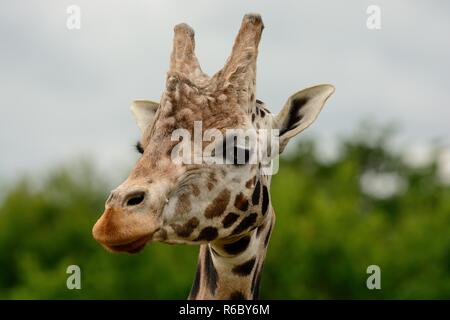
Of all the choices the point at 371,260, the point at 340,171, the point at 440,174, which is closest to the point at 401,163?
the point at 440,174

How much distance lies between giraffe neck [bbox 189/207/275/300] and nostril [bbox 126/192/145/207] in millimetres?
1427

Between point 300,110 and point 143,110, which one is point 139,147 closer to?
point 143,110

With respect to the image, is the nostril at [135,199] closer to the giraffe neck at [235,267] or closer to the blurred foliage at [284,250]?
the giraffe neck at [235,267]

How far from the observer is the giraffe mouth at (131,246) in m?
6.02

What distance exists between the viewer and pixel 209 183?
6.73 metres

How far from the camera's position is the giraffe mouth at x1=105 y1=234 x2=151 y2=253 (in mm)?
6020

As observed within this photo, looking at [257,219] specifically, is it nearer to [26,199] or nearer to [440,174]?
[26,199]

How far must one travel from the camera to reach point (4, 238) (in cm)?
4309

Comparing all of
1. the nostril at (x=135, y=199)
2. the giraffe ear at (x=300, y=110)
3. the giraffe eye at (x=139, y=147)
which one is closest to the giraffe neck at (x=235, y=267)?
the giraffe ear at (x=300, y=110)

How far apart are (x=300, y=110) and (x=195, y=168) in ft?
5.16

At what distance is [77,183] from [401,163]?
20916mm

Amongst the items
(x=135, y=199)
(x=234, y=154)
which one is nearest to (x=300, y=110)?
(x=234, y=154)

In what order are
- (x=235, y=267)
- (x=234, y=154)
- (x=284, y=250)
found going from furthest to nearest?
(x=284, y=250) < (x=235, y=267) < (x=234, y=154)

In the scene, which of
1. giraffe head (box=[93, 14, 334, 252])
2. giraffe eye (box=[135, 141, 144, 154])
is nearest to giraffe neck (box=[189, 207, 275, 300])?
giraffe head (box=[93, 14, 334, 252])
